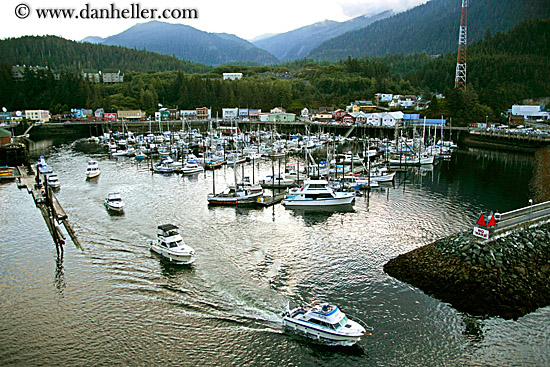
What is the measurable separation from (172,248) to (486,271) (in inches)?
576

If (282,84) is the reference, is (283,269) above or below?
below

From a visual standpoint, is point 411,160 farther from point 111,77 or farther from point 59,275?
point 111,77

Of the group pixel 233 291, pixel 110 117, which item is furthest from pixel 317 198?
pixel 110 117

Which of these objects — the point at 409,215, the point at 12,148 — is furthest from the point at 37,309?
the point at 12,148

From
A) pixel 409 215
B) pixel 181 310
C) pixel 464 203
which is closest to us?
pixel 181 310

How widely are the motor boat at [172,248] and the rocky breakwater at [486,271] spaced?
9.86 metres

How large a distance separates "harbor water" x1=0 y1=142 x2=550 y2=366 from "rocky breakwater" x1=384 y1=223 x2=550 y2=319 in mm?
587

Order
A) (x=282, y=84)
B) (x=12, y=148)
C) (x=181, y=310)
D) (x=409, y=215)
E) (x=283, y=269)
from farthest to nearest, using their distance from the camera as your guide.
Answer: (x=282, y=84)
(x=12, y=148)
(x=409, y=215)
(x=283, y=269)
(x=181, y=310)

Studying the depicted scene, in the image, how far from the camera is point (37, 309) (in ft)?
55.1

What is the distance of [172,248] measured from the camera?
2080cm

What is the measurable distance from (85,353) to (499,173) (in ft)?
143

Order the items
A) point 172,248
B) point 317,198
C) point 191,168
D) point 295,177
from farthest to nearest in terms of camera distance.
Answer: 1. point 191,168
2. point 295,177
3. point 317,198
4. point 172,248

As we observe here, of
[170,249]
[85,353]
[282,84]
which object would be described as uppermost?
[282,84]

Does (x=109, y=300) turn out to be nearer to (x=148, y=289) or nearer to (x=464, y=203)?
(x=148, y=289)
